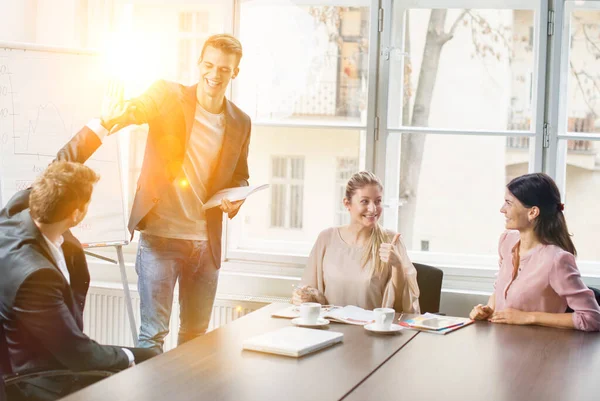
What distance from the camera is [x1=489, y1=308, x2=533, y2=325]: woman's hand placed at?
2.64 metres

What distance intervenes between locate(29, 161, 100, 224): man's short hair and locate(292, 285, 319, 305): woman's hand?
1.00m

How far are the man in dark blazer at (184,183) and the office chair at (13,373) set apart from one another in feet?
3.67

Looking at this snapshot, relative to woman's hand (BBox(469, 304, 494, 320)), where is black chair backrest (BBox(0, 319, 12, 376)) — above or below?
below

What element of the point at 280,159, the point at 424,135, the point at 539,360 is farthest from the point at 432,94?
the point at 539,360

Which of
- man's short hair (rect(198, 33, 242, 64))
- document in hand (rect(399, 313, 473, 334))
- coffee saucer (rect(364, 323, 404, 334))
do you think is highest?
man's short hair (rect(198, 33, 242, 64))

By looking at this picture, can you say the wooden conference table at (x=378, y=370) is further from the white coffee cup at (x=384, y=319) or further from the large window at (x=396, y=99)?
the large window at (x=396, y=99)

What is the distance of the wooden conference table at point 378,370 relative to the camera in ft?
5.76

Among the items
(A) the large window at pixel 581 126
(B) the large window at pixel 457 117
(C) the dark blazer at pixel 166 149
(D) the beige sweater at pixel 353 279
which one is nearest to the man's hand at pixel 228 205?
(C) the dark blazer at pixel 166 149

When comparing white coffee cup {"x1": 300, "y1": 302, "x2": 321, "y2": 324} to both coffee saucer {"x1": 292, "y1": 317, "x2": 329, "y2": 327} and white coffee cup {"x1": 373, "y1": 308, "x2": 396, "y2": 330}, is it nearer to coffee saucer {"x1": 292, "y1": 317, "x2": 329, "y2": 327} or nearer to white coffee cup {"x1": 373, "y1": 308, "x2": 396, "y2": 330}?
coffee saucer {"x1": 292, "y1": 317, "x2": 329, "y2": 327}

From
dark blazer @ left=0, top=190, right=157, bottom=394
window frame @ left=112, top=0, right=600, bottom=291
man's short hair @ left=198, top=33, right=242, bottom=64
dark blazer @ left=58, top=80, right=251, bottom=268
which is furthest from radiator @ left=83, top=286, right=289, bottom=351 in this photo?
dark blazer @ left=0, top=190, right=157, bottom=394

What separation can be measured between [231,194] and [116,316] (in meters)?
1.29

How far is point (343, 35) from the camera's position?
3902 millimetres

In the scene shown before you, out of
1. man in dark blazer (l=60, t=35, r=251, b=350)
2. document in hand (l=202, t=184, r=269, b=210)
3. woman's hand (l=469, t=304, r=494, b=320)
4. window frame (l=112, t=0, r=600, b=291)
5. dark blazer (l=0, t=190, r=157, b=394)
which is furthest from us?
window frame (l=112, t=0, r=600, b=291)

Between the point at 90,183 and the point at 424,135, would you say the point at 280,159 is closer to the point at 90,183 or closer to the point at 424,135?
the point at 424,135
